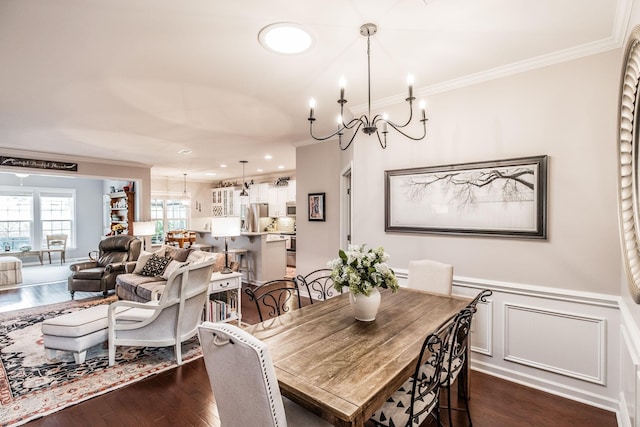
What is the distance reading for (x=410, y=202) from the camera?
317 centimetres

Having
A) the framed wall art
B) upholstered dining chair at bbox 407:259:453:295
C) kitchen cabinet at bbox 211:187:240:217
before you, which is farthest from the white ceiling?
kitchen cabinet at bbox 211:187:240:217

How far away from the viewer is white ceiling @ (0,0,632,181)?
1.85 m

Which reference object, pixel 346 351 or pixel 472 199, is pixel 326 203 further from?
pixel 346 351

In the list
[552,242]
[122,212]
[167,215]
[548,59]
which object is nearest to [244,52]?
[548,59]

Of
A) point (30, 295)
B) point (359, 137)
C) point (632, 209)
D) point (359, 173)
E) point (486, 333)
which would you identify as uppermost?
point (359, 137)

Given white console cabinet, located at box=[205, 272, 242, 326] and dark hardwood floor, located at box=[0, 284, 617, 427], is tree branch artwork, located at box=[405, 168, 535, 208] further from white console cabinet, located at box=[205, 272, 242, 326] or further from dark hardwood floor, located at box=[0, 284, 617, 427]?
white console cabinet, located at box=[205, 272, 242, 326]

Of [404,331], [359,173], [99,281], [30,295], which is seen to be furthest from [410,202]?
[30,295]

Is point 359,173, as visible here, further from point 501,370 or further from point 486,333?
point 501,370

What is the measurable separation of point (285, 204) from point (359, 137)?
5226 mm

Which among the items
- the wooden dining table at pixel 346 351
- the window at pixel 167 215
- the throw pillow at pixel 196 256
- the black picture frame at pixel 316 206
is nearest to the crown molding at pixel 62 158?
the window at pixel 167 215

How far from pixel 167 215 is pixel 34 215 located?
346 cm

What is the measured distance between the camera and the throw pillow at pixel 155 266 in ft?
15.5

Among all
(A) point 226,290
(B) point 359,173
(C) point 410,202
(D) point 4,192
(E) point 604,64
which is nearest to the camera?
(E) point 604,64

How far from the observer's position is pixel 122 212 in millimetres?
8508
